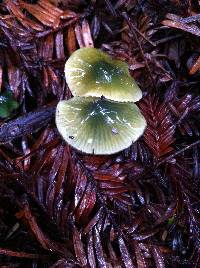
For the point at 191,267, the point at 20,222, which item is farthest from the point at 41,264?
the point at 191,267

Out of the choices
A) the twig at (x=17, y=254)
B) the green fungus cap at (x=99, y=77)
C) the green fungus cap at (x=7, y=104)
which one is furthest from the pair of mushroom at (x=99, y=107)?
the twig at (x=17, y=254)

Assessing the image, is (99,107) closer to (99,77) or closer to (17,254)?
(99,77)

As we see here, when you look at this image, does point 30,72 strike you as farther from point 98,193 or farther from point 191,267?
point 191,267

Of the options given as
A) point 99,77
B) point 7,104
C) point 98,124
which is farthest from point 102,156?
point 7,104

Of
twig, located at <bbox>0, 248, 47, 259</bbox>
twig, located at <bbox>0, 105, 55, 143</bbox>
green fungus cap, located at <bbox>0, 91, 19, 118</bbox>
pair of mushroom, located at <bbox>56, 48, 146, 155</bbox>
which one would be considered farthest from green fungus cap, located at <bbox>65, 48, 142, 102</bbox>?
twig, located at <bbox>0, 248, 47, 259</bbox>

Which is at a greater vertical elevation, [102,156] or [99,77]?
[99,77]
